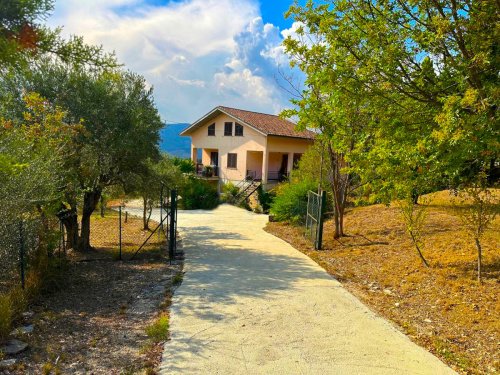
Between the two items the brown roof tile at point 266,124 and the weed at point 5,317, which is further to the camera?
the brown roof tile at point 266,124

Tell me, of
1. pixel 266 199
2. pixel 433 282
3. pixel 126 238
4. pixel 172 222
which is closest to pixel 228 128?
pixel 266 199

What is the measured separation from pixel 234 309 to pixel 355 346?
2.18 meters

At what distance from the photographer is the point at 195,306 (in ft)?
22.1

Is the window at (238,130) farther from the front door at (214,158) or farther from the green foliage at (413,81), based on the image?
the green foliage at (413,81)

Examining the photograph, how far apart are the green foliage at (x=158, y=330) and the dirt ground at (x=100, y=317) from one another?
0.37ft

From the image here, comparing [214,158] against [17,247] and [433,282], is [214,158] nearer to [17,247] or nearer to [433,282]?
[17,247]

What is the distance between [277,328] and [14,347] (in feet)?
11.5

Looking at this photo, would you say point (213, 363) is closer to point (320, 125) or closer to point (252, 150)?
point (320, 125)

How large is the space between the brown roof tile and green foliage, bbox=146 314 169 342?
74.7 ft

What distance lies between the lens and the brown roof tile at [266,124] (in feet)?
94.5

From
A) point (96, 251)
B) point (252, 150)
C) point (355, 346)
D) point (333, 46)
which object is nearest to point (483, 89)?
point (333, 46)

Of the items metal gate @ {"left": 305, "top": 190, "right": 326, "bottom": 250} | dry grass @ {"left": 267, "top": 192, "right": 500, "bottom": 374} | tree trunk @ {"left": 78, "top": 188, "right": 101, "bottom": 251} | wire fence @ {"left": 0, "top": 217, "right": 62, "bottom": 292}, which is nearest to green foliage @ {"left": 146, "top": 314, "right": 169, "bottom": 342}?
wire fence @ {"left": 0, "top": 217, "right": 62, "bottom": 292}

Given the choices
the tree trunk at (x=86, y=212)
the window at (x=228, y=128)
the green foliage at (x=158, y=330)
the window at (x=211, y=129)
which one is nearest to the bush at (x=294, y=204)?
the tree trunk at (x=86, y=212)

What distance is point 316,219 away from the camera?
40.8 ft
